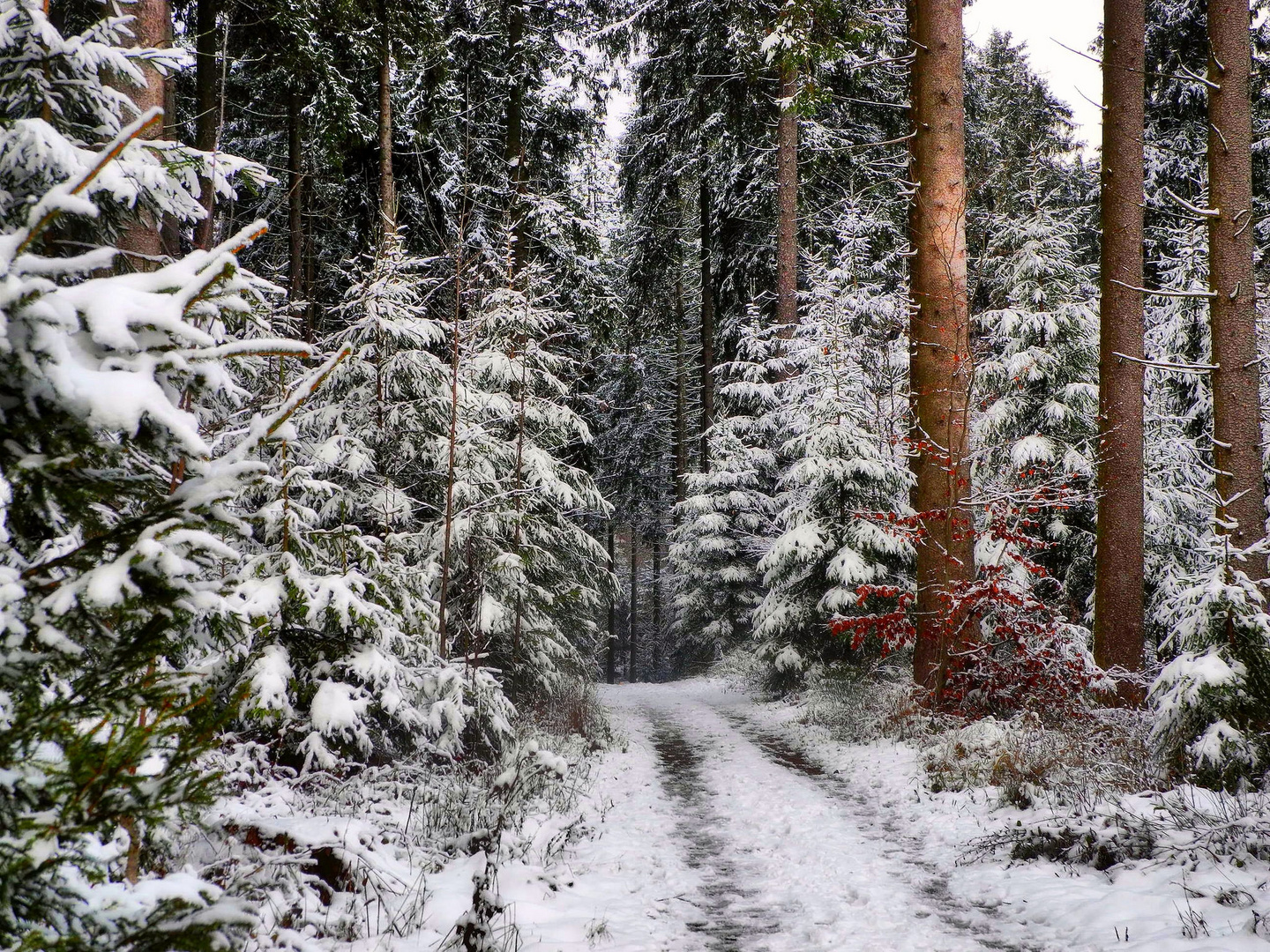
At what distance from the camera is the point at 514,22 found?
1484cm

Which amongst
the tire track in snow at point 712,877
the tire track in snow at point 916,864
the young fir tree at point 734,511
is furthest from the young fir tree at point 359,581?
the young fir tree at point 734,511

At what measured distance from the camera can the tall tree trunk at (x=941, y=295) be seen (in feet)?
28.0

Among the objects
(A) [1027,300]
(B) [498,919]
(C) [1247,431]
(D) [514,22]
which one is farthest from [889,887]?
(D) [514,22]

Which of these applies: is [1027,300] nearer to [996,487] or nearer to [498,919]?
[996,487]

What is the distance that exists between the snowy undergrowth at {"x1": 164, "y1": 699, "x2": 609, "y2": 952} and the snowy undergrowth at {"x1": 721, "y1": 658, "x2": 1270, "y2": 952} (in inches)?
124

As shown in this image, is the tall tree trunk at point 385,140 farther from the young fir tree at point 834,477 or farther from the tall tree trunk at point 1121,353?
the tall tree trunk at point 1121,353

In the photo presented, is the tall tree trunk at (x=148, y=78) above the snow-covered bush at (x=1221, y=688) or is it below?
above

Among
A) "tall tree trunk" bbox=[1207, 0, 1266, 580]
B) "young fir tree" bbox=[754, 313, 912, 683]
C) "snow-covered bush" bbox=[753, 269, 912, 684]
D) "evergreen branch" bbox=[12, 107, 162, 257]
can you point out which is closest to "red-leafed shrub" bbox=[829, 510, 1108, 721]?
"tall tree trunk" bbox=[1207, 0, 1266, 580]

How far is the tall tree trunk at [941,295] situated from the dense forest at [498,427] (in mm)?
54

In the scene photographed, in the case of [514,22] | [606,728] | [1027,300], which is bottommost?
[606,728]

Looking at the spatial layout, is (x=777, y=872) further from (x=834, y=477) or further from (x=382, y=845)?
(x=834, y=477)

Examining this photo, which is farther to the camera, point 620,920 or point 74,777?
point 620,920

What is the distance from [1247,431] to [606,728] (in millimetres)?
9286

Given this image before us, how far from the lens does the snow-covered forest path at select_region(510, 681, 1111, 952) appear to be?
4133mm
